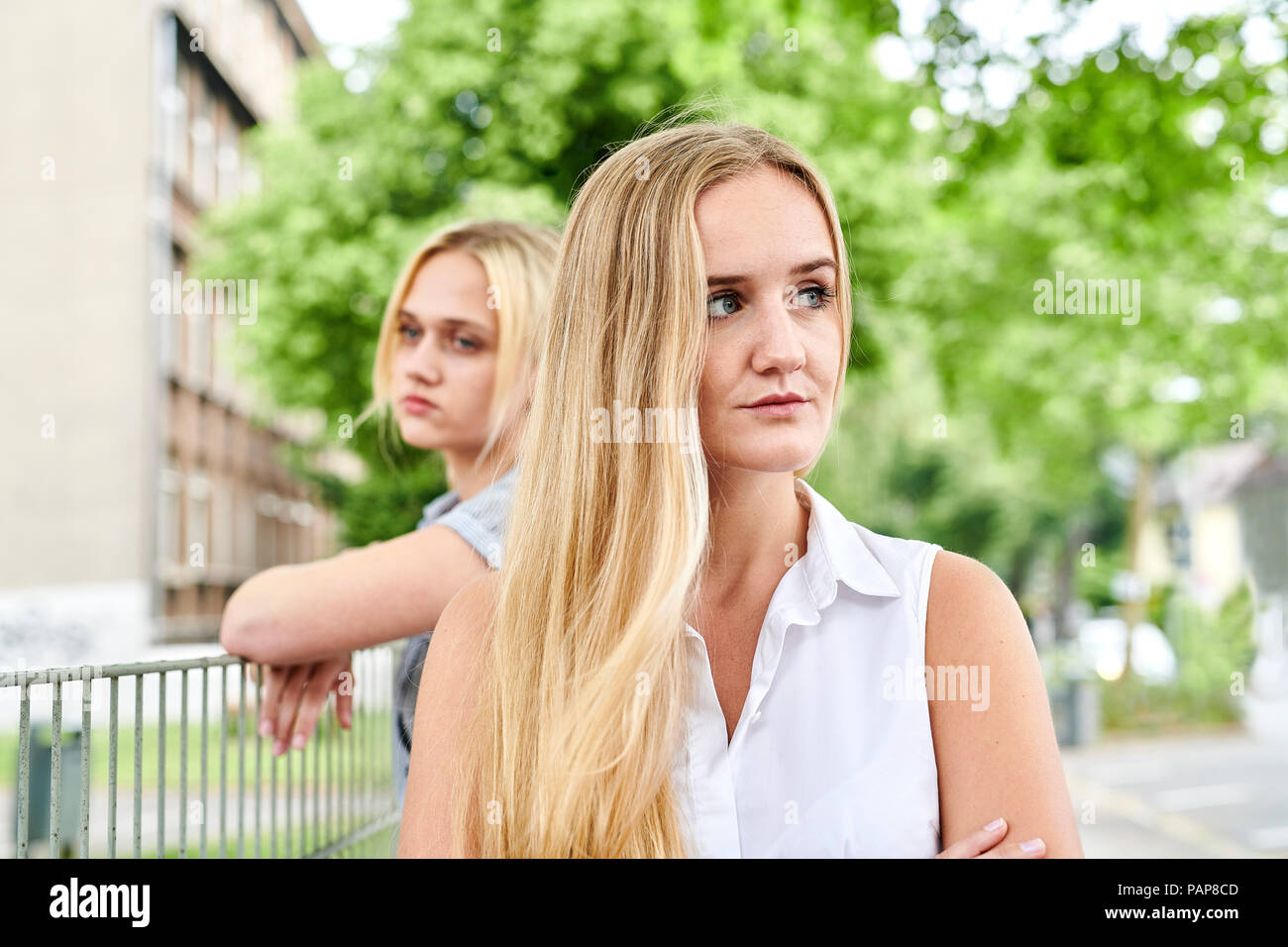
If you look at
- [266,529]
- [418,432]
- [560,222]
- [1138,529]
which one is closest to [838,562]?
[418,432]

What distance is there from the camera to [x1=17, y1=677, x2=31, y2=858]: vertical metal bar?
4.82 ft

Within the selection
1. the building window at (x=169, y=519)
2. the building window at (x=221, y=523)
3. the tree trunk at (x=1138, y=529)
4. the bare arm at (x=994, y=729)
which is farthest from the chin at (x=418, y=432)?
the building window at (x=221, y=523)

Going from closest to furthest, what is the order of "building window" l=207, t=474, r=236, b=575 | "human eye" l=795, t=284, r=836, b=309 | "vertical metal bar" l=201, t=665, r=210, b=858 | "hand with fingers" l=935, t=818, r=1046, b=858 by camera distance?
1. "hand with fingers" l=935, t=818, r=1046, b=858
2. "human eye" l=795, t=284, r=836, b=309
3. "vertical metal bar" l=201, t=665, r=210, b=858
4. "building window" l=207, t=474, r=236, b=575

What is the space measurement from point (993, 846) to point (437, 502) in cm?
122

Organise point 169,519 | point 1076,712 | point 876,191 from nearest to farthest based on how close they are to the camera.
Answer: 1. point 876,191
2. point 1076,712
3. point 169,519

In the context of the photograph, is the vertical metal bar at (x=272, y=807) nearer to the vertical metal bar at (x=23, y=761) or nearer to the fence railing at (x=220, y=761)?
the fence railing at (x=220, y=761)

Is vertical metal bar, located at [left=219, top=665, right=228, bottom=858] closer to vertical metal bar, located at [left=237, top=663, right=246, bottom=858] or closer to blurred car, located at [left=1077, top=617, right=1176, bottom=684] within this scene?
vertical metal bar, located at [left=237, top=663, right=246, bottom=858]

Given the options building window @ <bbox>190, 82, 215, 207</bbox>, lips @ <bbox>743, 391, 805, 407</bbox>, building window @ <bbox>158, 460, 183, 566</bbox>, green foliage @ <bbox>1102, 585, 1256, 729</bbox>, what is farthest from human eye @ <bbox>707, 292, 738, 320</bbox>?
building window @ <bbox>190, 82, 215, 207</bbox>

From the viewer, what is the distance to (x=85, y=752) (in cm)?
154

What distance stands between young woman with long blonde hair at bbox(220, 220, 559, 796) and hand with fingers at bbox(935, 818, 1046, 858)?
0.80 m

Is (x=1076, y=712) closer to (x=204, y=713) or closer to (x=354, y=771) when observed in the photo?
(x=354, y=771)

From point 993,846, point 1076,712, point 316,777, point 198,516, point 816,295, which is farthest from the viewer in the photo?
point 198,516
